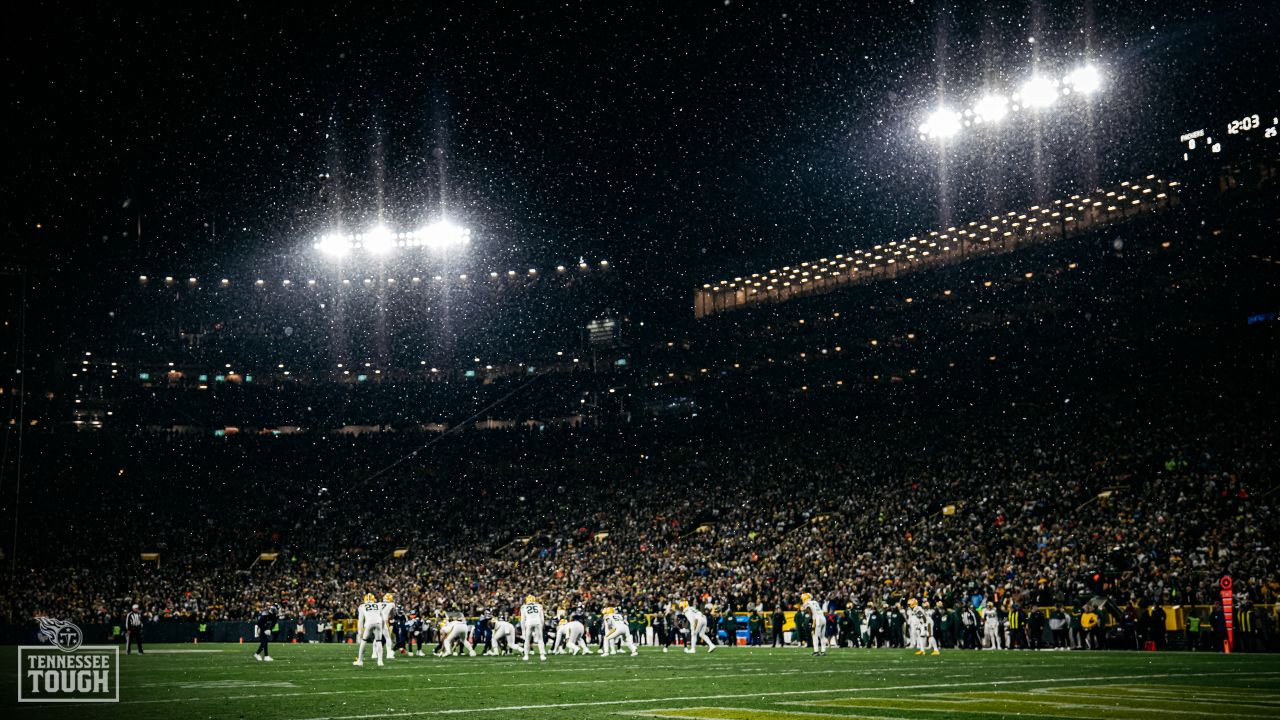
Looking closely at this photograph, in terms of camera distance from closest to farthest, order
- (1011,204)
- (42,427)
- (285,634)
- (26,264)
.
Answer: (285,634), (1011,204), (26,264), (42,427)

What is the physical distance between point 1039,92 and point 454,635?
31.9m

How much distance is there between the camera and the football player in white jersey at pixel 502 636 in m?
29.6

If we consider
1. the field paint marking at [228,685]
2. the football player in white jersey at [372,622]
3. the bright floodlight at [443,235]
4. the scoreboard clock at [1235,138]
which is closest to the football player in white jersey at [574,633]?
the football player in white jersey at [372,622]

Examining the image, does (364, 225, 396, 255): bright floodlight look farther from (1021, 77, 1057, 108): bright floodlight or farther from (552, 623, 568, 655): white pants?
(552, 623, 568, 655): white pants

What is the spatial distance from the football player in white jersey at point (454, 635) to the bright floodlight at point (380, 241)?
3807 centimetres

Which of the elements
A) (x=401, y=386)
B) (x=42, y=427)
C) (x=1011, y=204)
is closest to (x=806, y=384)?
(x=1011, y=204)

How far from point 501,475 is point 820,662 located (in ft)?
139

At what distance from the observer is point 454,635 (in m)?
28.0

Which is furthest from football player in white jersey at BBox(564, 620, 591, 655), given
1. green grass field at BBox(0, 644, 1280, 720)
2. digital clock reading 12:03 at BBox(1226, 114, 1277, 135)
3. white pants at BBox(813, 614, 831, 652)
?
digital clock reading 12:03 at BBox(1226, 114, 1277, 135)

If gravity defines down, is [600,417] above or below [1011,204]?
below

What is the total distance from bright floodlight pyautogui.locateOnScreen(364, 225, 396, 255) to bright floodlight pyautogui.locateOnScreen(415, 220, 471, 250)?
1.75m

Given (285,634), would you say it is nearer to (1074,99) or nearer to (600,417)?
(600,417)

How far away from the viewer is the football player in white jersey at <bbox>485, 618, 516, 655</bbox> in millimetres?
29562

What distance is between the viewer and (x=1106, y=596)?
30.6 m
